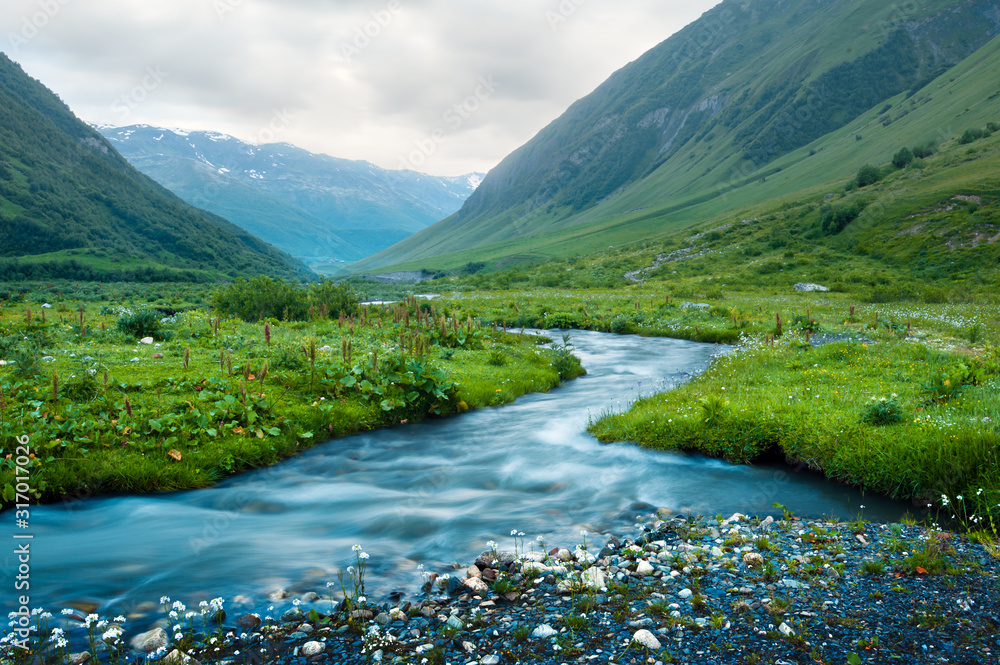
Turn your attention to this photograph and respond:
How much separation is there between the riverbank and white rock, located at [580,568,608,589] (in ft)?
0.08

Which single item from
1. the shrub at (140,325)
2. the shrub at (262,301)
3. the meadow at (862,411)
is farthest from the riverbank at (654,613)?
the shrub at (262,301)

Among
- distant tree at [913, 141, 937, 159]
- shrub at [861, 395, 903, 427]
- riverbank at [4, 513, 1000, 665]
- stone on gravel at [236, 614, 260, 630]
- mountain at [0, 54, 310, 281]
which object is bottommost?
riverbank at [4, 513, 1000, 665]

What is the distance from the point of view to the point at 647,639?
526cm

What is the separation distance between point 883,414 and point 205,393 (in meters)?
14.9

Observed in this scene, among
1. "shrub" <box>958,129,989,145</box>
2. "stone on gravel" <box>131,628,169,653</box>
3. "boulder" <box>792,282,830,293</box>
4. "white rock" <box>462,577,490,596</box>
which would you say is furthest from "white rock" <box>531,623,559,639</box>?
"shrub" <box>958,129,989,145</box>

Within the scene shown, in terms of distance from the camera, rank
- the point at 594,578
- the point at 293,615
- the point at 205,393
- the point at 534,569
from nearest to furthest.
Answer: the point at 293,615 < the point at 594,578 < the point at 534,569 < the point at 205,393

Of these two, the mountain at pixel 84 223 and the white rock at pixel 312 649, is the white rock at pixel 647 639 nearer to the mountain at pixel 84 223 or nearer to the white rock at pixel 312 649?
the white rock at pixel 312 649

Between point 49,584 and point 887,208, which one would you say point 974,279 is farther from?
point 49,584

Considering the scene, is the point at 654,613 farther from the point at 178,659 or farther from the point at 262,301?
the point at 262,301

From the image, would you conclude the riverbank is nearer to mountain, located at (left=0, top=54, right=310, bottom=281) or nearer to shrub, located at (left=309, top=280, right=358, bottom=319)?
shrub, located at (left=309, top=280, right=358, bottom=319)

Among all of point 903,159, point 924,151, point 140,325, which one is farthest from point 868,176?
point 140,325

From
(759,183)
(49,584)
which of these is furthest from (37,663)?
(759,183)

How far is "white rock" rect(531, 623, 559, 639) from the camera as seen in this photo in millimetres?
5535

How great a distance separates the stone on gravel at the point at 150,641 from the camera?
18.2 ft
